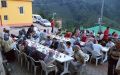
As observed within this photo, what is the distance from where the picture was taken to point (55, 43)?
10203mm

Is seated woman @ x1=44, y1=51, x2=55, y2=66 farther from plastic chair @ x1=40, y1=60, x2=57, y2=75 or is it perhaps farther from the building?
the building

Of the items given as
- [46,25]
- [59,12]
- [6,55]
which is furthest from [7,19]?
[59,12]

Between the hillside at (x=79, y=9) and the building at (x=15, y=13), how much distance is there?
16.6 meters

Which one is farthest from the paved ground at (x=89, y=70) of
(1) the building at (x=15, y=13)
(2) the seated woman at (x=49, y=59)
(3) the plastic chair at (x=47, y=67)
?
(1) the building at (x=15, y=13)

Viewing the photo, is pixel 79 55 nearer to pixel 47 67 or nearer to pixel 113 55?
pixel 47 67

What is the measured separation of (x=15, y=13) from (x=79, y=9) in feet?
92.2

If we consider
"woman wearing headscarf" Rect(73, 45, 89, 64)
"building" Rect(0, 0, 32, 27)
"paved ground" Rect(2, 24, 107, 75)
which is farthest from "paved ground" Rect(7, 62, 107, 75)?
"building" Rect(0, 0, 32, 27)

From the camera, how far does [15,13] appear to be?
31.8 m

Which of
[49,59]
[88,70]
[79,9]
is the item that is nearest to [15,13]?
[88,70]

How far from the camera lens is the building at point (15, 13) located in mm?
31031

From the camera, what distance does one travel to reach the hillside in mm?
51906

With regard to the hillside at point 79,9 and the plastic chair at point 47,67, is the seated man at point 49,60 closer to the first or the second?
the plastic chair at point 47,67

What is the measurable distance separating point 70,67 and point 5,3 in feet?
82.8

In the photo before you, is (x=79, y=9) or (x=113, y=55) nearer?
(x=113, y=55)
